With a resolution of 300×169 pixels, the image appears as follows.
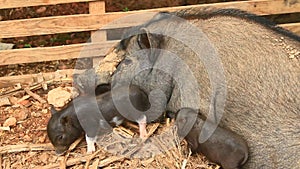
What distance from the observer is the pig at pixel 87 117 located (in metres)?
5.14

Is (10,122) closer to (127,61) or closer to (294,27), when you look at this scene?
(127,61)

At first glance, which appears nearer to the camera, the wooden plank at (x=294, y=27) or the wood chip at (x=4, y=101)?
the wood chip at (x=4, y=101)

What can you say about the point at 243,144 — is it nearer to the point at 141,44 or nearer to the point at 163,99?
the point at 163,99

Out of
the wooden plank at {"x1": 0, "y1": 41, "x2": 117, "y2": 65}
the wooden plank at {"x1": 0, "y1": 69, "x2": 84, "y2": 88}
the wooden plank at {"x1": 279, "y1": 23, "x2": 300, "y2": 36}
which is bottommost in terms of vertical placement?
the wooden plank at {"x1": 0, "y1": 69, "x2": 84, "y2": 88}

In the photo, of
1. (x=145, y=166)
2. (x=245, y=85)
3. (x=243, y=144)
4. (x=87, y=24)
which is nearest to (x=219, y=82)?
(x=245, y=85)

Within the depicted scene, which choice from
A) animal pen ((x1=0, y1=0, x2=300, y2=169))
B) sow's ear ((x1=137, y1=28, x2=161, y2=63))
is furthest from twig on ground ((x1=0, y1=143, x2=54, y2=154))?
sow's ear ((x1=137, y1=28, x2=161, y2=63))

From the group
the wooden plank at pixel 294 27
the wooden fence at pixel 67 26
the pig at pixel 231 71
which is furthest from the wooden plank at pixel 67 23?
the pig at pixel 231 71

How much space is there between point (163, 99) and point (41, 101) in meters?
1.32

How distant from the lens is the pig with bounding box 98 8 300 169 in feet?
16.1

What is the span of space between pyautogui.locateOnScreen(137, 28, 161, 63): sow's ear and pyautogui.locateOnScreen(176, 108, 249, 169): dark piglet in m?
0.61

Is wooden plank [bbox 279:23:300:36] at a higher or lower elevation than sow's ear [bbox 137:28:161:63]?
lower

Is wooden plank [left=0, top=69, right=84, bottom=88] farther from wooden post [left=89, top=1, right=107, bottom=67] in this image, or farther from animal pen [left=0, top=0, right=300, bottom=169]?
wooden post [left=89, top=1, right=107, bottom=67]

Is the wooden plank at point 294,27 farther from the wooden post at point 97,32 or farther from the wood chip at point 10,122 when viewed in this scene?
the wood chip at point 10,122

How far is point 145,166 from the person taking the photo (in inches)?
205
